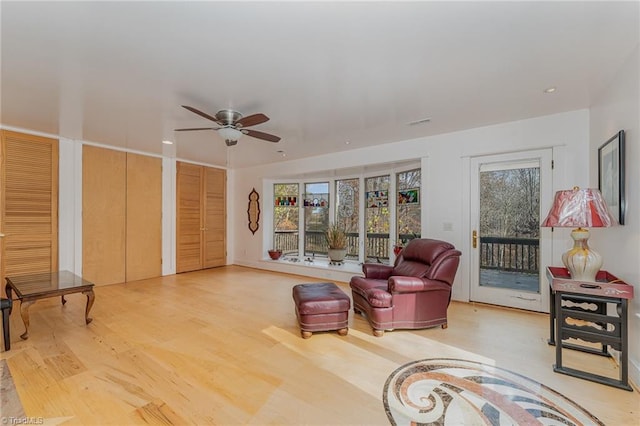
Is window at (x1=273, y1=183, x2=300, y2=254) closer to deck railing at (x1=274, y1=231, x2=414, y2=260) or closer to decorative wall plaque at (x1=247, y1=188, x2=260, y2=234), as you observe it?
deck railing at (x1=274, y1=231, x2=414, y2=260)

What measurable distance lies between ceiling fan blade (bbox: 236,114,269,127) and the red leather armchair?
217 cm

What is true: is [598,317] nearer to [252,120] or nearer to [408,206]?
[408,206]

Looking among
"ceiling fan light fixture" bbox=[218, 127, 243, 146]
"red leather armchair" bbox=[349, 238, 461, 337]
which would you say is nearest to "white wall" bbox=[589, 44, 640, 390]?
"red leather armchair" bbox=[349, 238, 461, 337]

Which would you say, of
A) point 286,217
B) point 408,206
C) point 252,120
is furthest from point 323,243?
point 252,120

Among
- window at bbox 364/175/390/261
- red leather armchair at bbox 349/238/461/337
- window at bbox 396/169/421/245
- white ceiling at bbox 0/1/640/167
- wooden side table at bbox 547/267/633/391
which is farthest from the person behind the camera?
window at bbox 364/175/390/261

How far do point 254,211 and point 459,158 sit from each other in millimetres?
4733

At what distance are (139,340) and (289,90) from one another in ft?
9.67

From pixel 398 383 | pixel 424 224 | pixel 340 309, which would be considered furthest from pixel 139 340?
pixel 424 224

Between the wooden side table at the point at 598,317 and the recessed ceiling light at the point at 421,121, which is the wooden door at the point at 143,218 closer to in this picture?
the recessed ceiling light at the point at 421,121

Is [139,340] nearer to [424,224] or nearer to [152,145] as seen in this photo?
[152,145]

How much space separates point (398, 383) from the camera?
7.18 ft

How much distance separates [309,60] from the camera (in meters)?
2.34

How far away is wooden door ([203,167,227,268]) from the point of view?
6859mm

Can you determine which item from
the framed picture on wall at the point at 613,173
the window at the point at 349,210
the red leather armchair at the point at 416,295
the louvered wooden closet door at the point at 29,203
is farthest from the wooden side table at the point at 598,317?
the louvered wooden closet door at the point at 29,203
